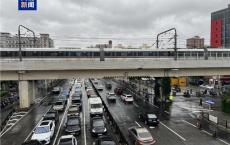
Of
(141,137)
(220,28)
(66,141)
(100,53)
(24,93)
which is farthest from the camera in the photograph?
(220,28)

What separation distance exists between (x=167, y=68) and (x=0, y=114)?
25850 millimetres

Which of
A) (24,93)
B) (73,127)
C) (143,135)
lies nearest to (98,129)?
(73,127)

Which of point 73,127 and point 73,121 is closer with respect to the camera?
point 73,127

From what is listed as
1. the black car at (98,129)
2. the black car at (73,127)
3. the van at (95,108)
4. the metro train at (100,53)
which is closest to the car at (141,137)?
the black car at (98,129)

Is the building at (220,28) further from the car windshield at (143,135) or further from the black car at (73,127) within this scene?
the car windshield at (143,135)

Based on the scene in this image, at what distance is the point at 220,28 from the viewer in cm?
10125

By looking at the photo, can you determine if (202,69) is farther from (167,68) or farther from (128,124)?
(128,124)

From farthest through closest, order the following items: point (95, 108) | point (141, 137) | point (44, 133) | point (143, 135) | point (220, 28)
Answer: point (220, 28) → point (95, 108) → point (44, 133) → point (143, 135) → point (141, 137)

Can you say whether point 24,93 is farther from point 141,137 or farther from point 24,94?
point 141,137

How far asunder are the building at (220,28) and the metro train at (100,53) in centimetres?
5280

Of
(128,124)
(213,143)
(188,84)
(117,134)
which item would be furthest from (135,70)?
(188,84)

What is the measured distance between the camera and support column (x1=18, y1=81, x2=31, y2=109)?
36.9 meters

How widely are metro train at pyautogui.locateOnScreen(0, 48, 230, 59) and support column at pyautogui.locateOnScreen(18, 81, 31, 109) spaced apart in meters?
7.09

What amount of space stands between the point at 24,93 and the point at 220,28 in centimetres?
8769
